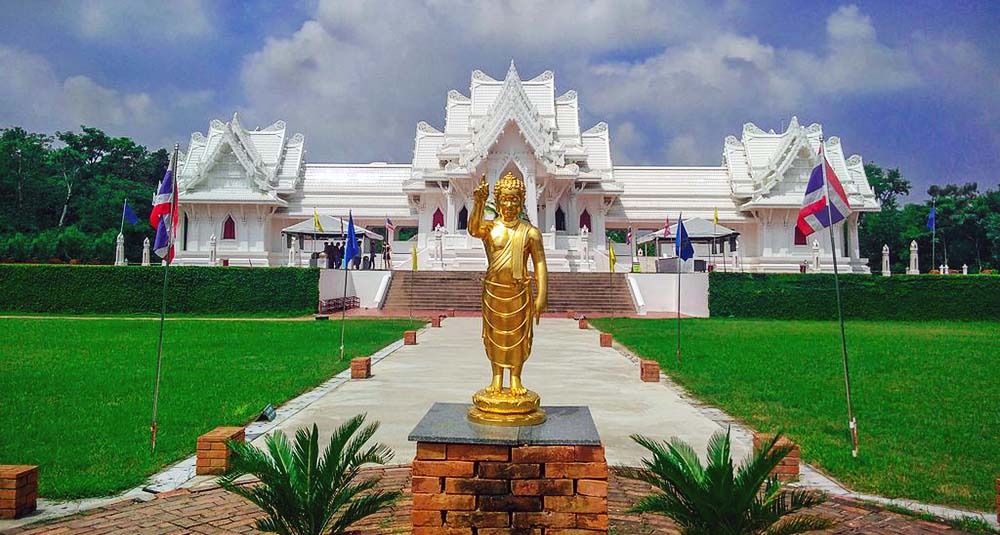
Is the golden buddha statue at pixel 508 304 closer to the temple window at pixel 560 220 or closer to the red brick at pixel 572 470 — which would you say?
the red brick at pixel 572 470

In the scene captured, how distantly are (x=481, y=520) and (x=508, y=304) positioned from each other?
56.2 inches

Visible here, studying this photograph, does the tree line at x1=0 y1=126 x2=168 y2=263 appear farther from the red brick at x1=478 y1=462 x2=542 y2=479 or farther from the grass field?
the red brick at x1=478 y1=462 x2=542 y2=479

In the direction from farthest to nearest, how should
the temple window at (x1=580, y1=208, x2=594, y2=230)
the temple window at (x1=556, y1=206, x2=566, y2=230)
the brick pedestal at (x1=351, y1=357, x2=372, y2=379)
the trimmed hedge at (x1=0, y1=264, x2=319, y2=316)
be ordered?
the temple window at (x1=580, y1=208, x2=594, y2=230) → the temple window at (x1=556, y1=206, x2=566, y2=230) → the trimmed hedge at (x1=0, y1=264, x2=319, y2=316) → the brick pedestal at (x1=351, y1=357, x2=372, y2=379)

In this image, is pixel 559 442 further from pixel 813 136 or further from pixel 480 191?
pixel 813 136

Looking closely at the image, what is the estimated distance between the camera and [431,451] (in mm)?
4086

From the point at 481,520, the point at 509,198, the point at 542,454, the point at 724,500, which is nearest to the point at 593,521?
the point at 542,454

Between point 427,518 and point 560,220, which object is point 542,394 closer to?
point 427,518

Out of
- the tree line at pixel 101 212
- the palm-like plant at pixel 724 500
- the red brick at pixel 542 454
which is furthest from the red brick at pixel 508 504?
the tree line at pixel 101 212

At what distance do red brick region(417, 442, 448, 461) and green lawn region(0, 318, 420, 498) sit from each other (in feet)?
10.2

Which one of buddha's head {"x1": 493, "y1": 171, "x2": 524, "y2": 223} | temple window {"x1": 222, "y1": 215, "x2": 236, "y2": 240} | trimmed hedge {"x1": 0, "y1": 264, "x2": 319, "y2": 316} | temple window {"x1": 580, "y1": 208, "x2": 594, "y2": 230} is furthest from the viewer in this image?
temple window {"x1": 222, "y1": 215, "x2": 236, "y2": 240}

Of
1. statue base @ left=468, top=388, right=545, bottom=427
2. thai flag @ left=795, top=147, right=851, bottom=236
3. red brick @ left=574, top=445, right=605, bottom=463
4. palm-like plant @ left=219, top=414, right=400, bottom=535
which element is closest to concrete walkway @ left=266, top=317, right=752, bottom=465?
statue base @ left=468, top=388, right=545, bottom=427

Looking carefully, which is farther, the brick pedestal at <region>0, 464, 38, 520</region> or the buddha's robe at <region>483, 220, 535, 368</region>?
the brick pedestal at <region>0, 464, 38, 520</region>

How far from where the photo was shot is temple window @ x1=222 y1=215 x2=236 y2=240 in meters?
39.4

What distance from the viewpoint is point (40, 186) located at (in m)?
49.2
